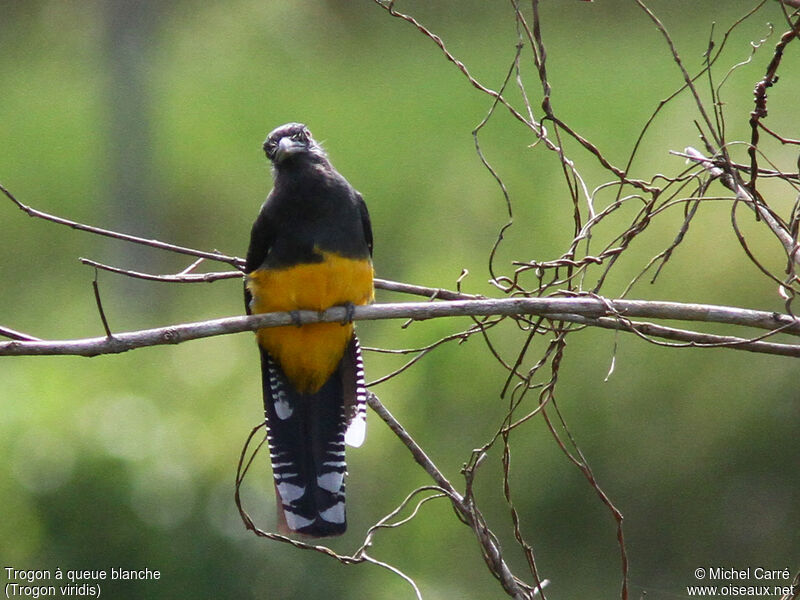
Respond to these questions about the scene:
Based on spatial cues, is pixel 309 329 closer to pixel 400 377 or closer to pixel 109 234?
pixel 109 234

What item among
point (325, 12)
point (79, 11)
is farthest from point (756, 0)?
point (79, 11)

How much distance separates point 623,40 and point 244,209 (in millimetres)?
5988

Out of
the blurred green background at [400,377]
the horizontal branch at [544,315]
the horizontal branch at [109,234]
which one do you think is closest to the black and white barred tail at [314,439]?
the horizontal branch at [109,234]

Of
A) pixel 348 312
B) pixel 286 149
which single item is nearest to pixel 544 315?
pixel 348 312

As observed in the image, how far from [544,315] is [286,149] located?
5.61 ft

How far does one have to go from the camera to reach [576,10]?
1634 centimetres

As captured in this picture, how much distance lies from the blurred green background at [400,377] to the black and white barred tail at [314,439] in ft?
5.44

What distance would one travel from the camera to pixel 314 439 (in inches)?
166

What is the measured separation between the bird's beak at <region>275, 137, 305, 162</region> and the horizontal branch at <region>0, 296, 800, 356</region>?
1.38 m

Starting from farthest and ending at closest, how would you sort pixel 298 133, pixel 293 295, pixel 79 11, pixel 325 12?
pixel 325 12, pixel 79 11, pixel 298 133, pixel 293 295

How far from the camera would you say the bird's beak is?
4.36 m

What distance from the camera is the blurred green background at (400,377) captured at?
19.0 feet

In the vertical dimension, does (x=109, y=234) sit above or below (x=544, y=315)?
above

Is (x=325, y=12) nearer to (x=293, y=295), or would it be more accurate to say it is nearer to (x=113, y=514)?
(x=113, y=514)
